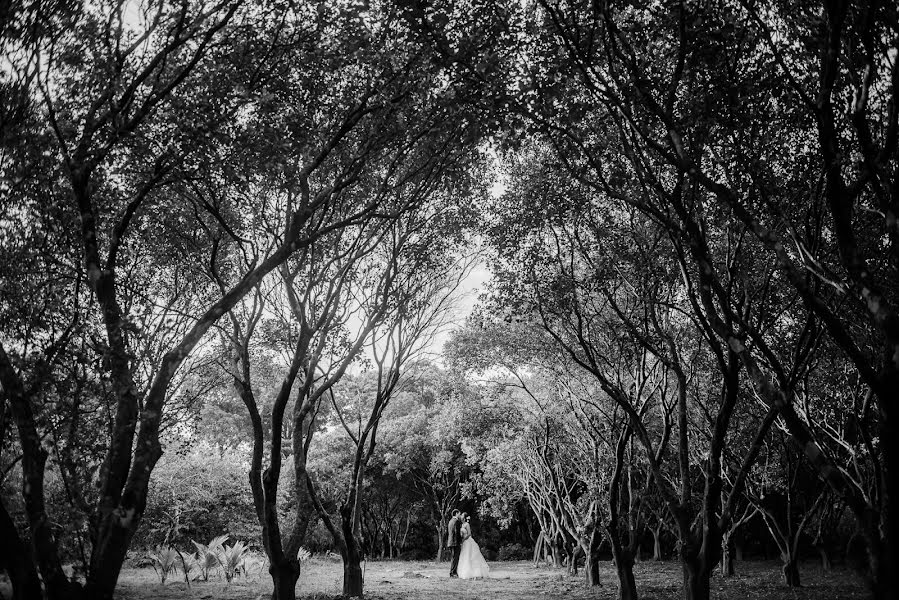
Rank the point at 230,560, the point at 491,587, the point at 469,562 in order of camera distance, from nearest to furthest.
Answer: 1. the point at 491,587
2. the point at 230,560
3. the point at 469,562

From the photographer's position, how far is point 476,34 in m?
8.82

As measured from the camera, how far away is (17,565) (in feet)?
17.4

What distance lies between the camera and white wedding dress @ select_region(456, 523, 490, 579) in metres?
24.5

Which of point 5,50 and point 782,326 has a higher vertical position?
point 5,50

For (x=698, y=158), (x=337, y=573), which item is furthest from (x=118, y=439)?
(x=337, y=573)

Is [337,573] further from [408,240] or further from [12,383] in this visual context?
[12,383]

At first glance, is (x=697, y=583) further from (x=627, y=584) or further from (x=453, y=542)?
(x=453, y=542)

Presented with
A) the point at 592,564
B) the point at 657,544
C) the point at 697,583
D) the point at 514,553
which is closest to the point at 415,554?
the point at 514,553

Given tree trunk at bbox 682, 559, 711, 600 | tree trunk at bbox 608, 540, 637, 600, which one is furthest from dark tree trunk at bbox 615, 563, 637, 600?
tree trunk at bbox 682, 559, 711, 600

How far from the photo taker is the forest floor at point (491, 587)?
1689cm

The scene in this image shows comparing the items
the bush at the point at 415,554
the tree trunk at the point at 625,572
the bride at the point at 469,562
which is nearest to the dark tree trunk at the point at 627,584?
the tree trunk at the point at 625,572

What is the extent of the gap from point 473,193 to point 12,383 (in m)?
11.0

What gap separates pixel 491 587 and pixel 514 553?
23050mm

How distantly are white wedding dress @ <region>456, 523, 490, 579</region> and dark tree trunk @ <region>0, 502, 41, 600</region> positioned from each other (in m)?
21.0
